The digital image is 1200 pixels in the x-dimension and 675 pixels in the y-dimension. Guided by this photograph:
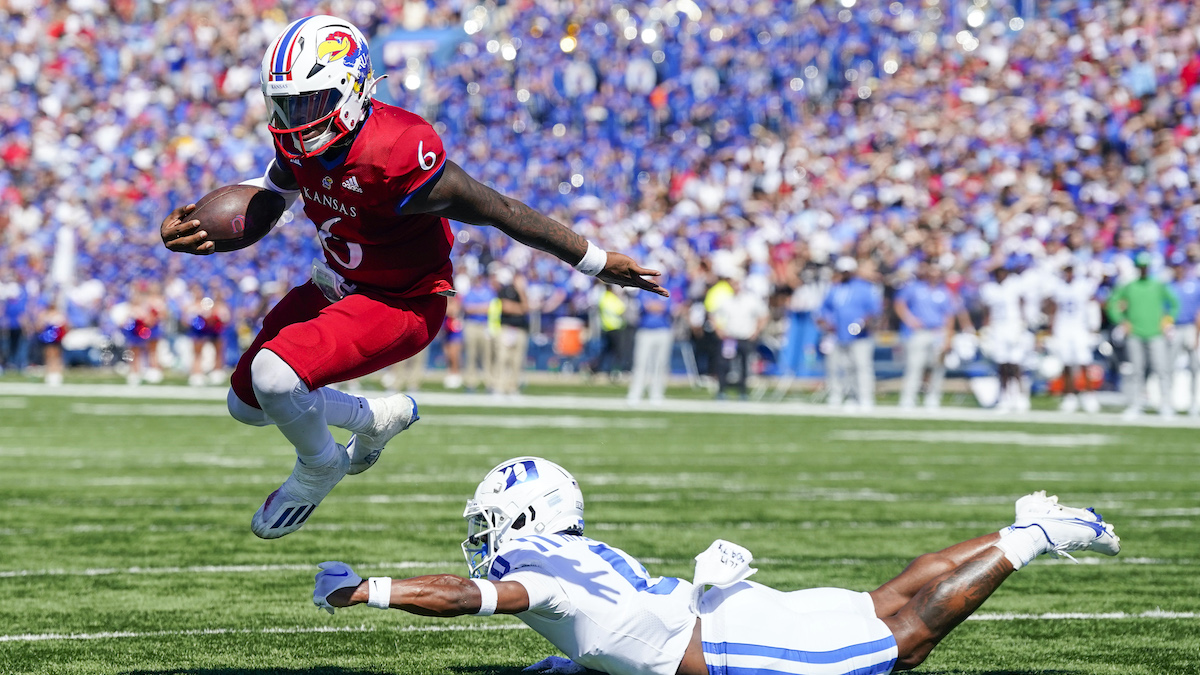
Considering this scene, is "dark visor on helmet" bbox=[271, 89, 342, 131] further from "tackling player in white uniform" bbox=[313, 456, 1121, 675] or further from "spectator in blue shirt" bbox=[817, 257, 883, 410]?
"spectator in blue shirt" bbox=[817, 257, 883, 410]

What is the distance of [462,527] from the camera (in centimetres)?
822

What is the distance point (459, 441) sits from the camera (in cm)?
1354

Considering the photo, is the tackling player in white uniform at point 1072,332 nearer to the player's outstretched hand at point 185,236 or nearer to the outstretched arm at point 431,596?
the player's outstretched hand at point 185,236

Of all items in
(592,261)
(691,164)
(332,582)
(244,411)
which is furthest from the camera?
(691,164)

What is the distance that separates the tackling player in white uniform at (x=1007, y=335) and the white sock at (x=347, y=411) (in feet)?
46.9

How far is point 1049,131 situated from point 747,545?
18.3 m

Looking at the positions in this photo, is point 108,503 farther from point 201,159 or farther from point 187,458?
point 201,159

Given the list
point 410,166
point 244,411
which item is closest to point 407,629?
point 244,411

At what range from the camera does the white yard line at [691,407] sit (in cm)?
1728

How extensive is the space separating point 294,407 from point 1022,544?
2.39 m

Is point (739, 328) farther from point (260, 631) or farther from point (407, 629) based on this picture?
point (260, 631)

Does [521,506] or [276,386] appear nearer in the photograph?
[521,506]

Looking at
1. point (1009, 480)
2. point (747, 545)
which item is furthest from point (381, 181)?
point (1009, 480)

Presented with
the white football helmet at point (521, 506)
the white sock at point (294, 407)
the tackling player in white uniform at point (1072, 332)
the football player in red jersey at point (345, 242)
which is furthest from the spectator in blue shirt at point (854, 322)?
the white football helmet at point (521, 506)
